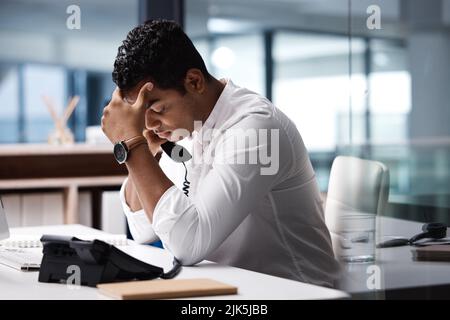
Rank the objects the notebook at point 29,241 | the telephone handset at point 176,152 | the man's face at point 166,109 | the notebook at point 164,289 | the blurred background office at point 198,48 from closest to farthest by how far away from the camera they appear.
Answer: the notebook at point 164,289
the man's face at point 166,109
the notebook at point 29,241
the telephone handset at point 176,152
the blurred background office at point 198,48

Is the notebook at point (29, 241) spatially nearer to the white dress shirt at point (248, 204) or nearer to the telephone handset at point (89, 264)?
the white dress shirt at point (248, 204)

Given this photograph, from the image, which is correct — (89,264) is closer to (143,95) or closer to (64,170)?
(143,95)

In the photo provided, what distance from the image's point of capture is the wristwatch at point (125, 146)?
2.04m

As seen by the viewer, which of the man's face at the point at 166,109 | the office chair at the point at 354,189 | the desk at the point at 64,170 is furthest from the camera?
the desk at the point at 64,170

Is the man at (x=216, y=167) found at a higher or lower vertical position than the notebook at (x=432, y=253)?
higher

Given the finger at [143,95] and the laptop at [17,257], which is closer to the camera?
the laptop at [17,257]

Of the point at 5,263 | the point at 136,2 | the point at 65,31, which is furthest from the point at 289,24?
the point at 5,263

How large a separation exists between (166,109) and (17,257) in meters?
0.57

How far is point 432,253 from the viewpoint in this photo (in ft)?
6.43

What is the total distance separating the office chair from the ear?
0.46 meters

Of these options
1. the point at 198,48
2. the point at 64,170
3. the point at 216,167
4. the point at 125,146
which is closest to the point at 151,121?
the point at 125,146

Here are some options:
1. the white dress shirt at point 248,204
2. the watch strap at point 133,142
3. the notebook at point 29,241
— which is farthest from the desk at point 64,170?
the watch strap at point 133,142

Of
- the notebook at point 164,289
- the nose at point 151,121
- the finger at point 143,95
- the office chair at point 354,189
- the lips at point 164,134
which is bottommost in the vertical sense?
the notebook at point 164,289

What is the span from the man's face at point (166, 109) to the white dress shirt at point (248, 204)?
7 cm
